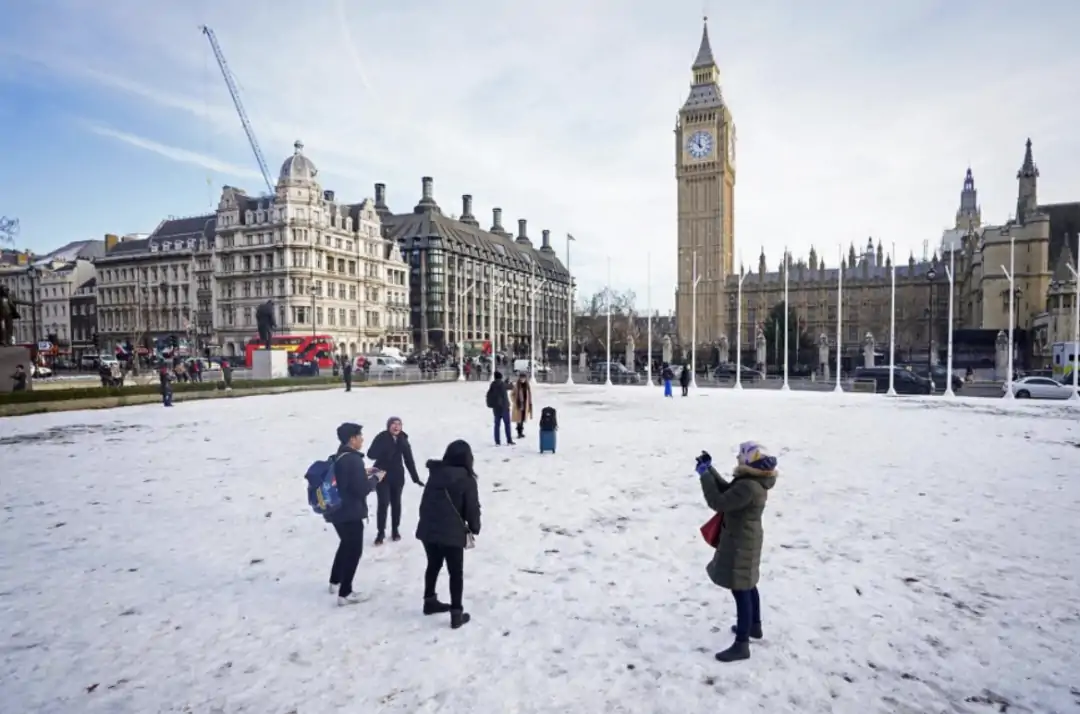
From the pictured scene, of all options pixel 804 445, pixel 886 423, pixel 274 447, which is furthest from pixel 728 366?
pixel 274 447

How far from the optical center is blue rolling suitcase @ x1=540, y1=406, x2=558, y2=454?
15.1 meters

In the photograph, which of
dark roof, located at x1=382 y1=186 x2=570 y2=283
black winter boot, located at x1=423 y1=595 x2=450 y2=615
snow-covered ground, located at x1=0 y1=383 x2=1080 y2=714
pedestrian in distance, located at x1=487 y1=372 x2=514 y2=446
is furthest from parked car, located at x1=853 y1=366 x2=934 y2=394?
dark roof, located at x1=382 y1=186 x2=570 y2=283

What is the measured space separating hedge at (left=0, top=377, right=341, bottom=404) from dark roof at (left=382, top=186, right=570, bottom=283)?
190ft

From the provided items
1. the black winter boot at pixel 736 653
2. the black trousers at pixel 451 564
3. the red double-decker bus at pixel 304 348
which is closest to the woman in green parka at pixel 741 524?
the black winter boot at pixel 736 653

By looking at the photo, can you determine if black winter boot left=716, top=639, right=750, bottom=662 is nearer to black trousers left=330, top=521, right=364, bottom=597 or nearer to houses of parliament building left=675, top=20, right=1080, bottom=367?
black trousers left=330, top=521, right=364, bottom=597

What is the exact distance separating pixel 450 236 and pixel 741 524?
95536 mm

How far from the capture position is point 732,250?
378 feet

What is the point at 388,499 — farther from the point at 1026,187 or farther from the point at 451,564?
the point at 1026,187

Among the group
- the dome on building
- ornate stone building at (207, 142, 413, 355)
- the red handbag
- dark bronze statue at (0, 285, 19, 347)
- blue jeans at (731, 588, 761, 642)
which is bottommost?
blue jeans at (731, 588, 761, 642)

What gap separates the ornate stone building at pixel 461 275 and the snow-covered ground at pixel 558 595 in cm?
6625

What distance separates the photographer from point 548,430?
15.1m

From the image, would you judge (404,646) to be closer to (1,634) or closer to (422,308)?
(1,634)

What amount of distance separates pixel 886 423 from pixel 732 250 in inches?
3909

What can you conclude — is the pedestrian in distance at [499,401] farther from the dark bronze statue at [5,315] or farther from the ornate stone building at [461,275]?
the ornate stone building at [461,275]
